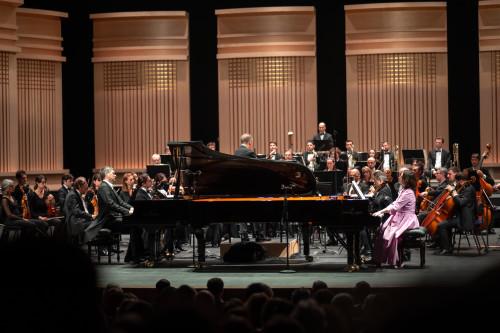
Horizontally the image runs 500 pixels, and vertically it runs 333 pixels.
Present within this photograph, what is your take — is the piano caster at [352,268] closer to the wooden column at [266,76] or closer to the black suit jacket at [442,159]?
the black suit jacket at [442,159]

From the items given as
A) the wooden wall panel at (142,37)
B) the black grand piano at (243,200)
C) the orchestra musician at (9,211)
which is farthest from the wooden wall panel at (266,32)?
the black grand piano at (243,200)

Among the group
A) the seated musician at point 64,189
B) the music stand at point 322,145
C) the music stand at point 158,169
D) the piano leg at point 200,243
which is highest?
the music stand at point 322,145

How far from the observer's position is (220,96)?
16625 mm

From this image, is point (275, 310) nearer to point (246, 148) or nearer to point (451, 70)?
point (246, 148)

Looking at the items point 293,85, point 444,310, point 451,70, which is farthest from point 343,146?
point 444,310

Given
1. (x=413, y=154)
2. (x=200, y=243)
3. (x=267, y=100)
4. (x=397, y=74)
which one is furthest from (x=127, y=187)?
(x=397, y=74)

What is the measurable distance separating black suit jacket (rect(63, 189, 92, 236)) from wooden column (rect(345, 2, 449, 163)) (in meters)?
7.15

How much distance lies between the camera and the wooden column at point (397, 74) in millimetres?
16078

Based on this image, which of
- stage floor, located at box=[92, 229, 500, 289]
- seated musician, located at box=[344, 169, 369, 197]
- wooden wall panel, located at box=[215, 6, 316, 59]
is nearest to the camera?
stage floor, located at box=[92, 229, 500, 289]

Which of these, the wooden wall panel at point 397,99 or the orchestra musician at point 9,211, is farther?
the wooden wall panel at point 397,99

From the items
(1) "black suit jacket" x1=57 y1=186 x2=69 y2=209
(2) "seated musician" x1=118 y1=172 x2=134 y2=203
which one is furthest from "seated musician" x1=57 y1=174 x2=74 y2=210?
(2) "seated musician" x1=118 y1=172 x2=134 y2=203

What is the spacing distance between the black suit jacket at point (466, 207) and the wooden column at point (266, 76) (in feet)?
19.7

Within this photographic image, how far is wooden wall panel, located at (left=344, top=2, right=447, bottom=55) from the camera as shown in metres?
16.0

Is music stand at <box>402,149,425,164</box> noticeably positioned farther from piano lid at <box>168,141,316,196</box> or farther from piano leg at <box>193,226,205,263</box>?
piano leg at <box>193,226,205,263</box>
